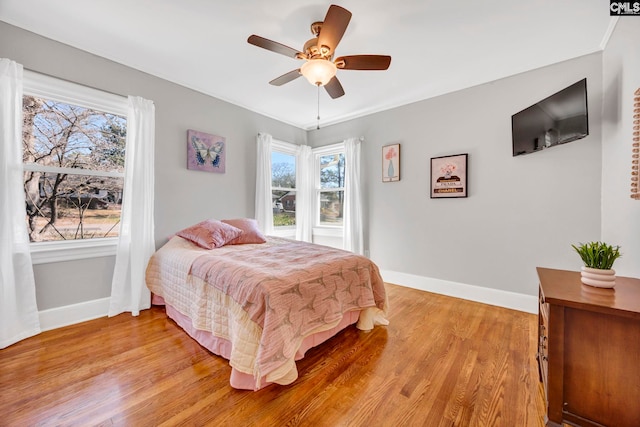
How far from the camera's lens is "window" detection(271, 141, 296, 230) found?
14.1 feet

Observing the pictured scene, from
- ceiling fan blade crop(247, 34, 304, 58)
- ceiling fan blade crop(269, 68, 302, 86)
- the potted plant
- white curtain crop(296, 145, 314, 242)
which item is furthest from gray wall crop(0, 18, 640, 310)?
ceiling fan blade crop(247, 34, 304, 58)

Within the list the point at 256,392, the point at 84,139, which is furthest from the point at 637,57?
the point at 84,139

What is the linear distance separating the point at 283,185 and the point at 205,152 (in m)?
1.47

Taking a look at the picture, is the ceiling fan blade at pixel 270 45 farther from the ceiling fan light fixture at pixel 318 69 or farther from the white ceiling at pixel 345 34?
the white ceiling at pixel 345 34

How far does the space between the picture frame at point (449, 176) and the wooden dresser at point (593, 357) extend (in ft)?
6.64

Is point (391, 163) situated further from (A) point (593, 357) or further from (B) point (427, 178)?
(A) point (593, 357)

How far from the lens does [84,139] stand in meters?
2.55

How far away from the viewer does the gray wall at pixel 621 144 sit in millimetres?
1725

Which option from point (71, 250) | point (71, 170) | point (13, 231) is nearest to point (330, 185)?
point (71, 170)

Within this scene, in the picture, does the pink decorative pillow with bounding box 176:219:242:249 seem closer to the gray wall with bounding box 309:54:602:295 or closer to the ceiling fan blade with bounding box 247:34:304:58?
the ceiling fan blade with bounding box 247:34:304:58

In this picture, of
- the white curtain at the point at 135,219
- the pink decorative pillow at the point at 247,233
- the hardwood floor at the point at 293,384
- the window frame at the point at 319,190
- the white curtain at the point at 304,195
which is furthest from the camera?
the white curtain at the point at 304,195

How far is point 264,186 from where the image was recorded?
391 centimetres

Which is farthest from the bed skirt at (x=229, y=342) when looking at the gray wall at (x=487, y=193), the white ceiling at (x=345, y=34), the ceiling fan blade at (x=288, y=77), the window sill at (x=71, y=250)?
the white ceiling at (x=345, y=34)

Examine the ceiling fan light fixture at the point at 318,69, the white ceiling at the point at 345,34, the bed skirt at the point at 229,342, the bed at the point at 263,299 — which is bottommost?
the bed skirt at the point at 229,342
